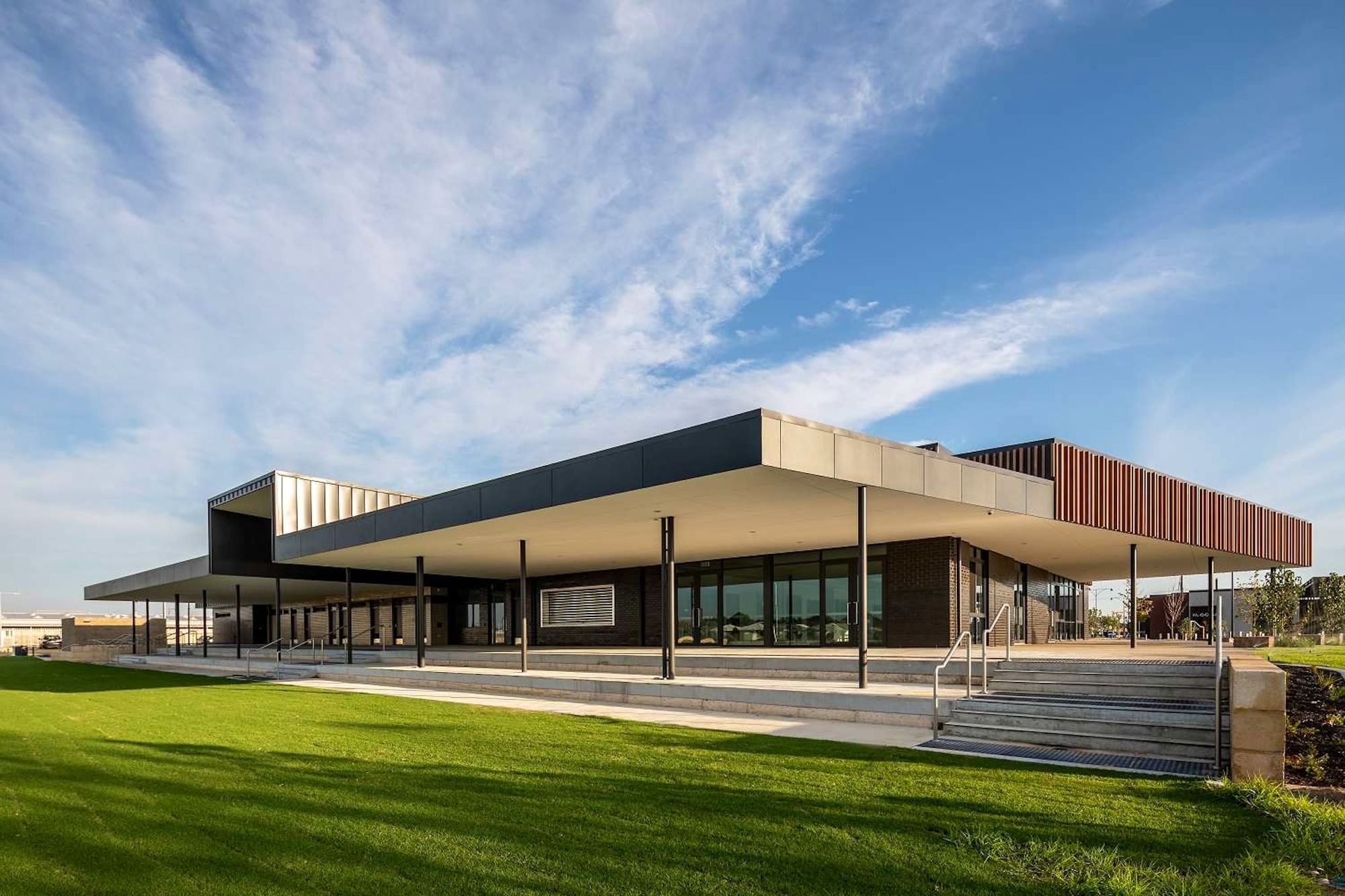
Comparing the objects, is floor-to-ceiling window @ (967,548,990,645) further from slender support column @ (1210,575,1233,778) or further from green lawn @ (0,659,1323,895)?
green lawn @ (0,659,1323,895)

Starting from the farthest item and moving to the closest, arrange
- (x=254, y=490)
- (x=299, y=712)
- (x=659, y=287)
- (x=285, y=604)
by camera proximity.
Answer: (x=285, y=604) → (x=254, y=490) → (x=659, y=287) → (x=299, y=712)

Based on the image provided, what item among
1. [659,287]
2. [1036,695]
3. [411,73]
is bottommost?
[1036,695]

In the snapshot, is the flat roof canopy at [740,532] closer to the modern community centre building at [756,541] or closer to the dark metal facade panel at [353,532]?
the modern community centre building at [756,541]

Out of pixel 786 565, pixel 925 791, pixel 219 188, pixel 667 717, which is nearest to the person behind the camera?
pixel 925 791

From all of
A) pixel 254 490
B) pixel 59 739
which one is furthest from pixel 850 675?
pixel 254 490

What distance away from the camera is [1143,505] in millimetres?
20172

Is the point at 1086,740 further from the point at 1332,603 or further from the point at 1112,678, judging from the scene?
the point at 1332,603

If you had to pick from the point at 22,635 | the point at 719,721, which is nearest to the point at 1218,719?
the point at 719,721

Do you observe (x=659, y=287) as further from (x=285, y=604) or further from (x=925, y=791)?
(x=285, y=604)

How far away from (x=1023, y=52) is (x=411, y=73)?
382 inches

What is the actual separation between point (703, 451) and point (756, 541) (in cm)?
967

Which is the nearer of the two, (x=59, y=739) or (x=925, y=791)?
(x=925, y=791)

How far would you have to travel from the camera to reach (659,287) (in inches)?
762

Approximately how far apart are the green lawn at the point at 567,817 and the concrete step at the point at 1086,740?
1446mm
